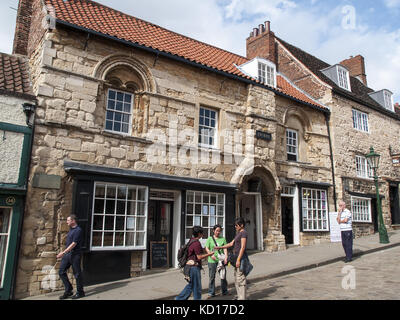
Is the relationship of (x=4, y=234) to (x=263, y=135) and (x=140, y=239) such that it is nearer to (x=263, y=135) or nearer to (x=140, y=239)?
(x=140, y=239)

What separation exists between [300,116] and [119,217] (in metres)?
9.57

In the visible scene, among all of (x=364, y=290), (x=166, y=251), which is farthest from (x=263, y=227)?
(x=364, y=290)

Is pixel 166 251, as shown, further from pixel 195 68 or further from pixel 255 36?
pixel 255 36

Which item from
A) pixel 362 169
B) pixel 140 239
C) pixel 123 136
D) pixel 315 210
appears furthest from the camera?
pixel 362 169

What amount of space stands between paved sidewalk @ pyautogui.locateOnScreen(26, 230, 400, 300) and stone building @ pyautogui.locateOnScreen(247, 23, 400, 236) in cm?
360

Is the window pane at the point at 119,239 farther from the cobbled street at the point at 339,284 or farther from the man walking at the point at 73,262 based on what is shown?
the cobbled street at the point at 339,284

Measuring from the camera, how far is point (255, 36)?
59.7ft

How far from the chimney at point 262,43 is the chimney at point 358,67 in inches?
321

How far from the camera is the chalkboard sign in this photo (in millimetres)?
9656

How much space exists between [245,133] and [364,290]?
22.7 feet

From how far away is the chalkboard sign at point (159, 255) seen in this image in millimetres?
9656

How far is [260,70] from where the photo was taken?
1402 centimetres

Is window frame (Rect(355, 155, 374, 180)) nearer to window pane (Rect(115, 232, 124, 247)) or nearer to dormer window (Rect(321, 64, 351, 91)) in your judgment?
dormer window (Rect(321, 64, 351, 91))

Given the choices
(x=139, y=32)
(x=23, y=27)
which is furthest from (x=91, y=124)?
(x=23, y=27)
